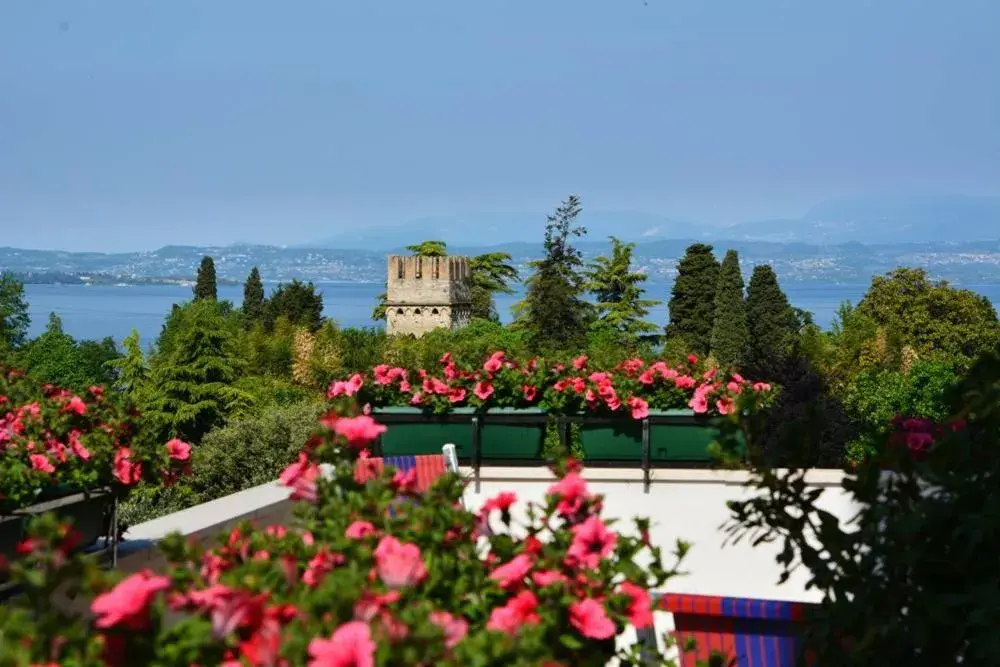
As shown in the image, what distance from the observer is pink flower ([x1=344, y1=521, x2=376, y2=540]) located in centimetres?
137

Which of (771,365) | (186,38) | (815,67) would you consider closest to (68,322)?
(815,67)

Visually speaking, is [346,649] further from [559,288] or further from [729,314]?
A: [729,314]

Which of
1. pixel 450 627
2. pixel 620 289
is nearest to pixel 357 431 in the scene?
pixel 450 627

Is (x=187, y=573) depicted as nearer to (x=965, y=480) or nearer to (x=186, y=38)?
(x=965, y=480)

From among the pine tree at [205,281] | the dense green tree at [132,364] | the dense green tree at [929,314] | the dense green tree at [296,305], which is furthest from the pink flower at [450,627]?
the pine tree at [205,281]

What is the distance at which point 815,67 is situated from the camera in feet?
528

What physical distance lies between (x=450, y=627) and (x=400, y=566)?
0.12 metres

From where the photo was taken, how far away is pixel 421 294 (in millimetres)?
41125

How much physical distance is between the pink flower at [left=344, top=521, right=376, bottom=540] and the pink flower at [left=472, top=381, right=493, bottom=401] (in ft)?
11.6

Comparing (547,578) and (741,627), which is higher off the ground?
(547,578)

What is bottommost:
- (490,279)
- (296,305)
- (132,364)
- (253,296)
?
(132,364)

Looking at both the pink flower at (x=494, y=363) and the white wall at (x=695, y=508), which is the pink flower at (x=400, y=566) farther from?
the pink flower at (x=494, y=363)

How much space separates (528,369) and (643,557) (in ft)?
3.43

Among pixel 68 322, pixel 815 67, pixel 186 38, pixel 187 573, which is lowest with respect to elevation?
pixel 68 322
